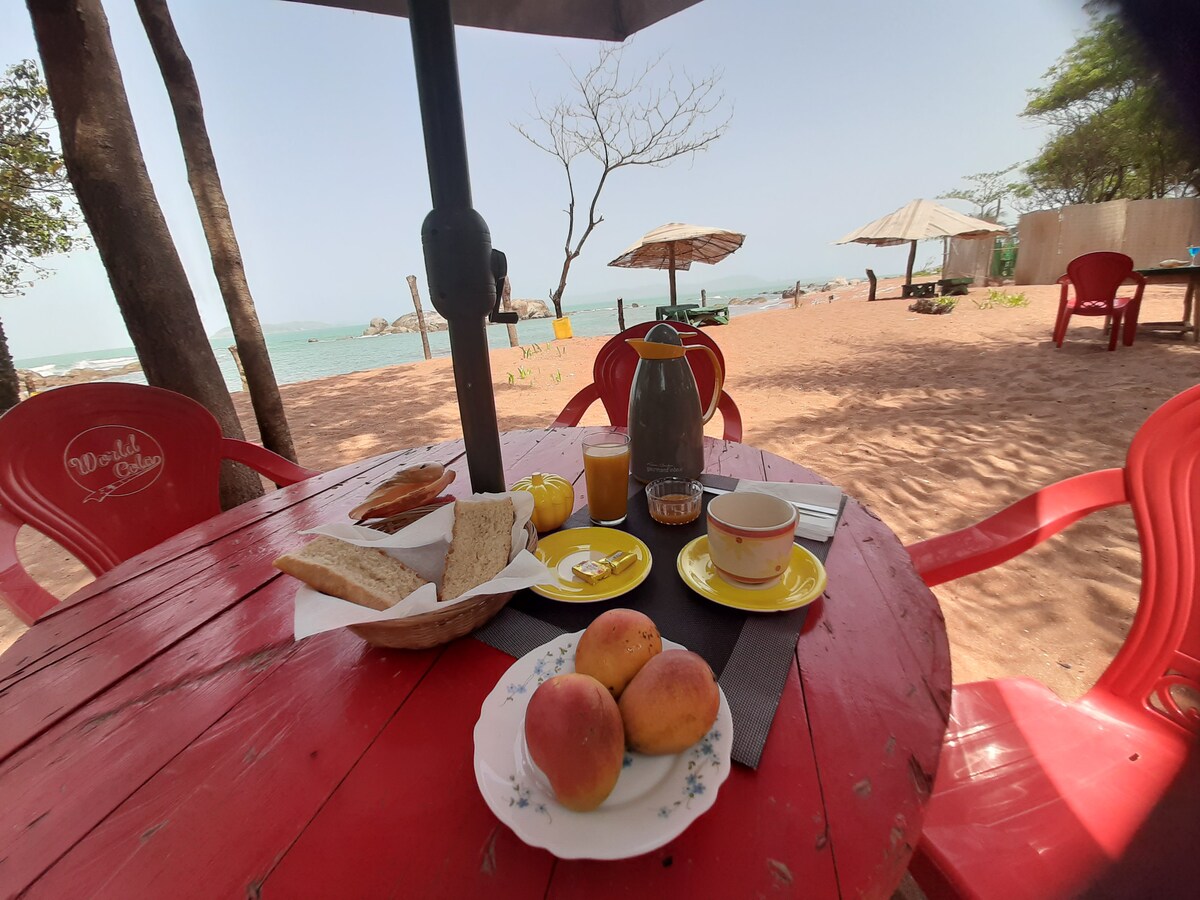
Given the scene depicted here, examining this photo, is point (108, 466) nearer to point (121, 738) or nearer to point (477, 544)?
point (121, 738)

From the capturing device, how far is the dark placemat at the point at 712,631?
1.77 feet

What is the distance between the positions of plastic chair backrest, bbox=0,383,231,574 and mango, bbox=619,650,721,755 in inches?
64.1

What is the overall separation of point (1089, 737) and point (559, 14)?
2.36 meters

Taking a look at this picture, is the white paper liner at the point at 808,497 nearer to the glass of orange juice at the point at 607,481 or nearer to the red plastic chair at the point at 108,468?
the glass of orange juice at the point at 607,481

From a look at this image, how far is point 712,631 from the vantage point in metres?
0.67

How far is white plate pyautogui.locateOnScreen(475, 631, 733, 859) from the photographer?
15.1 inches

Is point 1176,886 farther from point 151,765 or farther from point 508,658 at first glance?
point 151,765

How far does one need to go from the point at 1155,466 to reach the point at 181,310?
10.9ft

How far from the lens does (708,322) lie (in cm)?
1248

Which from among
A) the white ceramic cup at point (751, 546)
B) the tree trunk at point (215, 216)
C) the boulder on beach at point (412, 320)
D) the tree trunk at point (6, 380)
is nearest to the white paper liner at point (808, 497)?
the white ceramic cup at point (751, 546)

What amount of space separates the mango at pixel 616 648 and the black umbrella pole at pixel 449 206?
18.8 inches

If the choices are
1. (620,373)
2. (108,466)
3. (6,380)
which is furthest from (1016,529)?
(6,380)

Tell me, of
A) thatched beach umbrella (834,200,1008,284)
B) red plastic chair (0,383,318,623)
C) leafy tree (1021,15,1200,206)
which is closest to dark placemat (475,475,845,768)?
red plastic chair (0,383,318,623)

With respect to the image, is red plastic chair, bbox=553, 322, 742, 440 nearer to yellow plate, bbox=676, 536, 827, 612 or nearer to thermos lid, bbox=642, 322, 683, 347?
thermos lid, bbox=642, 322, 683, 347
